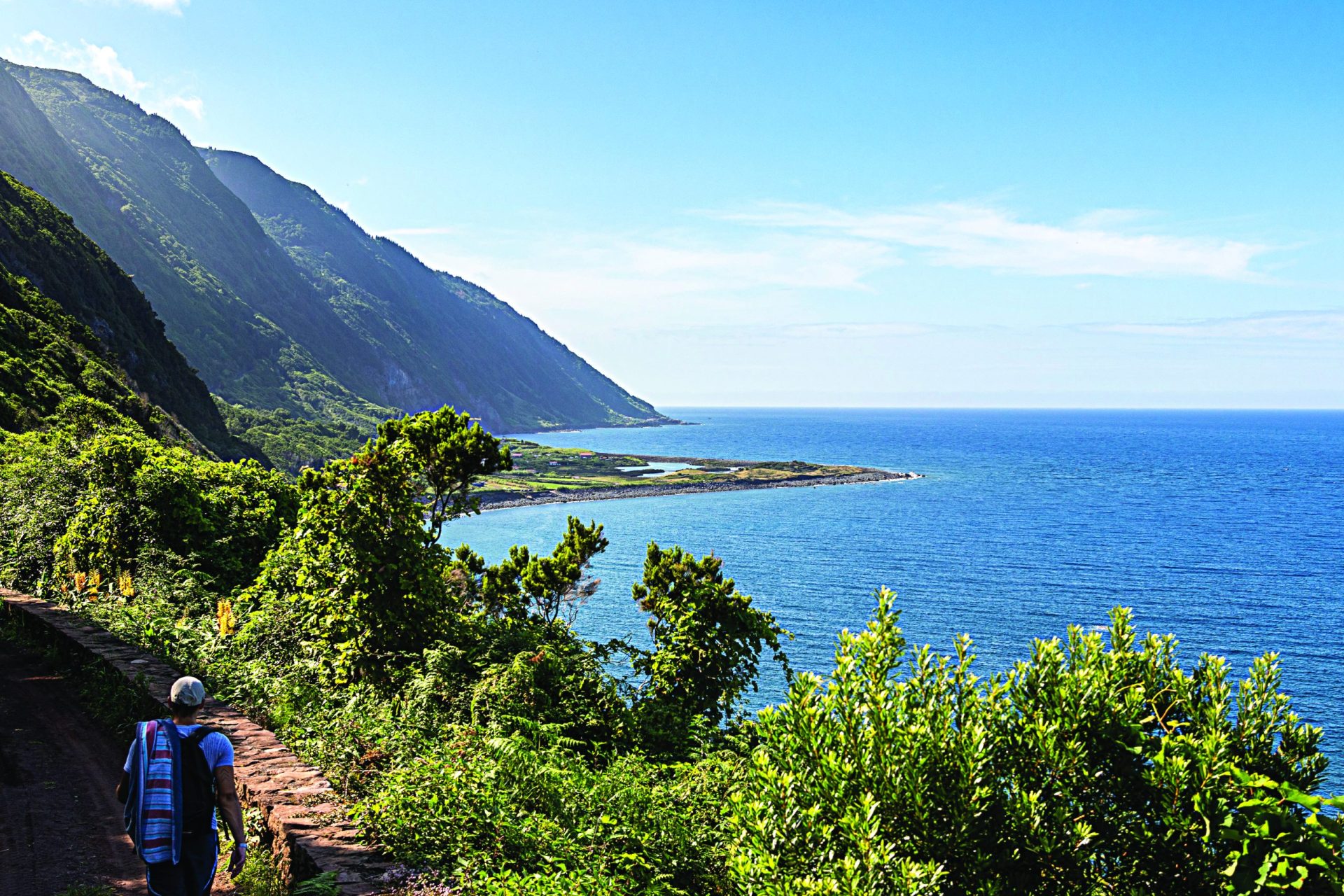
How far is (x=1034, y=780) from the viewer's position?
5066 millimetres

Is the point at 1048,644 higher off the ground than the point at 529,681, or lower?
Result: higher

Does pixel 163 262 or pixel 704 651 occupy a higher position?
pixel 163 262

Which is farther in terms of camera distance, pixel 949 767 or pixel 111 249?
pixel 111 249

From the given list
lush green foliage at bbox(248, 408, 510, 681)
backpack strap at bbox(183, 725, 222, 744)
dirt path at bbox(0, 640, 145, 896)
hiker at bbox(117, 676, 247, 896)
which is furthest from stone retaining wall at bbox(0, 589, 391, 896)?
lush green foliage at bbox(248, 408, 510, 681)

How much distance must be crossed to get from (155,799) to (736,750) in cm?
1131

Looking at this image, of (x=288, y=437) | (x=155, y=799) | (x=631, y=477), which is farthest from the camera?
(x=631, y=477)

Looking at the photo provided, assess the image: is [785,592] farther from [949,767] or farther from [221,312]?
Result: [221,312]

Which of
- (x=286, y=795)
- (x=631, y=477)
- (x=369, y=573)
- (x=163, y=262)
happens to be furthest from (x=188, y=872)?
(x=163, y=262)

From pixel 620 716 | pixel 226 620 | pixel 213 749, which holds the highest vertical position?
pixel 213 749

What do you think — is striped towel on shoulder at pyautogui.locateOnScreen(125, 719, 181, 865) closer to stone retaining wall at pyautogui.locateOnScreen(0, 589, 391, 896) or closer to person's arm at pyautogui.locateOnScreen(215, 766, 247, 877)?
person's arm at pyautogui.locateOnScreen(215, 766, 247, 877)

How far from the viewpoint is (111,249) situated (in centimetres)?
15950

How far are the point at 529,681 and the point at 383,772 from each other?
4.54m

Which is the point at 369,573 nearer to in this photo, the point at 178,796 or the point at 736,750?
the point at 178,796

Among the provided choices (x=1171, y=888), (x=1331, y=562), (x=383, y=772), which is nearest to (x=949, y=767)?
(x=1171, y=888)
